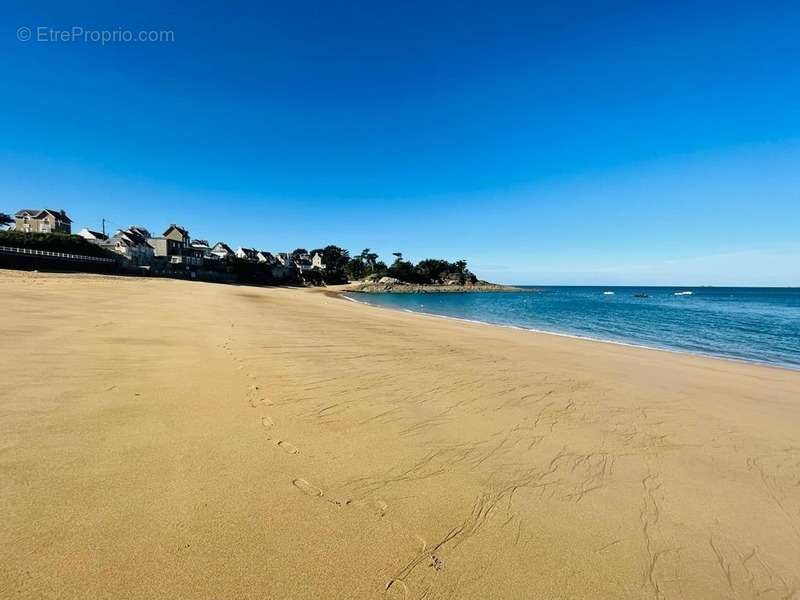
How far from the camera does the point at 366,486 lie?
3324 millimetres

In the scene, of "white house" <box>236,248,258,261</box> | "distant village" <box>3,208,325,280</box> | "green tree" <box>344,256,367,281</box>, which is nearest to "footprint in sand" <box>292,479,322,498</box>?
"distant village" <box>3,208,325,280</box>

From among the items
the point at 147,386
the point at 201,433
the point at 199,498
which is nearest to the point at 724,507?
the point at 199,498

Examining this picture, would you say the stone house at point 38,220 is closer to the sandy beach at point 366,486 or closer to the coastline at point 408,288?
the coastline at point 408,288

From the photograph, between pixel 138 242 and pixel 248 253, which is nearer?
pixel 138 242

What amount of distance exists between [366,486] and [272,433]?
4.81 feet

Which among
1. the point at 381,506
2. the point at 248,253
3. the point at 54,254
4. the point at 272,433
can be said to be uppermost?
the point at 248,253

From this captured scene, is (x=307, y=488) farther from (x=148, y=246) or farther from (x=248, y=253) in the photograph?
(x=248, y=253)

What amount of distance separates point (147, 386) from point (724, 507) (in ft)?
23.5

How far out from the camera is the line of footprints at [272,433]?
10.2ft

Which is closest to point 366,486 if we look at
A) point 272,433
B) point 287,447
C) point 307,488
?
point 307,488

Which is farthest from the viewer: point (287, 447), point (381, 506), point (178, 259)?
point (178, 259)

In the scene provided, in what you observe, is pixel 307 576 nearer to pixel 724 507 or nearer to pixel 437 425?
pixel 437 425

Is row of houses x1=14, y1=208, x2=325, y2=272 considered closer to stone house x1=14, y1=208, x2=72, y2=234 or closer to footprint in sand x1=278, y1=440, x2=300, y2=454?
stone house x1=14, y1=208, x2=72, y2=234

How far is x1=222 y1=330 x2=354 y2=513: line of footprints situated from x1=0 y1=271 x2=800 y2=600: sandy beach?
0.02 m
